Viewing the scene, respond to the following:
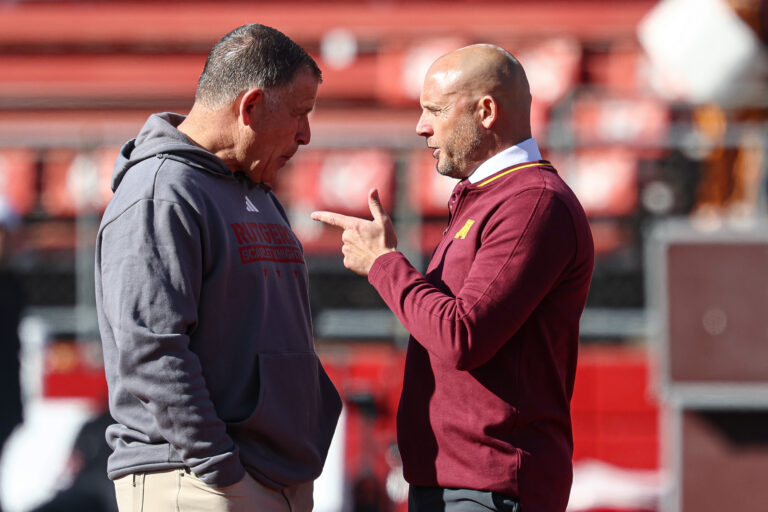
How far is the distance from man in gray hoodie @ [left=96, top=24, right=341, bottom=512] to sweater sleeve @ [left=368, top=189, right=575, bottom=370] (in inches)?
13.1

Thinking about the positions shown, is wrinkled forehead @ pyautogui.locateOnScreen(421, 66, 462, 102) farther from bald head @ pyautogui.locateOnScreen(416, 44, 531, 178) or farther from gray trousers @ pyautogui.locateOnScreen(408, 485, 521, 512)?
gray trousers @ pyautogui.locateOnScreen(408, 485, 521, 512)

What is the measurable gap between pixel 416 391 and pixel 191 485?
0.61 meters

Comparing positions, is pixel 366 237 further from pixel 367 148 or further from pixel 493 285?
pixel 367 148

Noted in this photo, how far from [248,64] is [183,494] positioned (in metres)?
1.02

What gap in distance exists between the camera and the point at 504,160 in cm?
254

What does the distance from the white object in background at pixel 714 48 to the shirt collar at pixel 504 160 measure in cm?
467

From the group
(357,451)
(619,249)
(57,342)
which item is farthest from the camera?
(619,249)

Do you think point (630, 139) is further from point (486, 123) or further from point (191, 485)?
point (191, 485)

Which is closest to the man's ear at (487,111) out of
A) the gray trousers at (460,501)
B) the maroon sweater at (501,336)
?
the maroon sweater at (501,336)

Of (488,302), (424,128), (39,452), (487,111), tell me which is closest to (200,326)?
(488,302)

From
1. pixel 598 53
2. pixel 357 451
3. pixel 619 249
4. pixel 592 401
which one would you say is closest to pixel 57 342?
pixel 357 451

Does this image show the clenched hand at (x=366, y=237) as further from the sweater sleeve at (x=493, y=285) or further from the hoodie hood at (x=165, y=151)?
the hoodie hood at (x=165, y=151)

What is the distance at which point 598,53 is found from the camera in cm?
1285

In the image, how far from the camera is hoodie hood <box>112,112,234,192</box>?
239 cm
